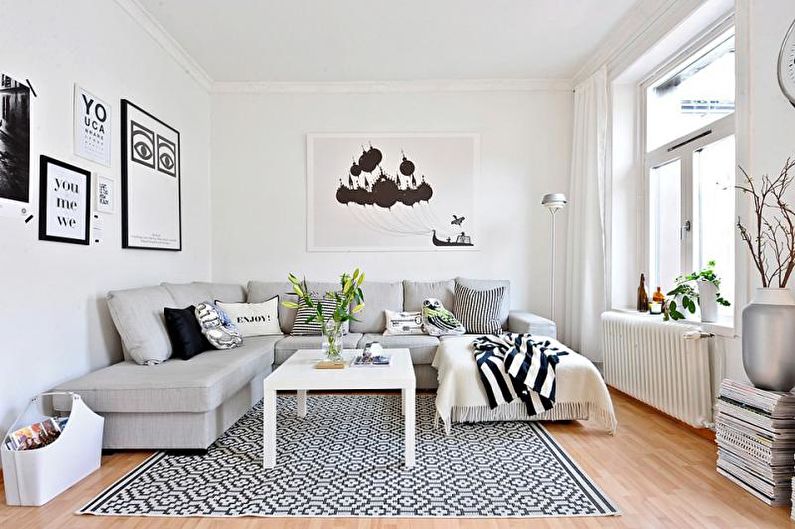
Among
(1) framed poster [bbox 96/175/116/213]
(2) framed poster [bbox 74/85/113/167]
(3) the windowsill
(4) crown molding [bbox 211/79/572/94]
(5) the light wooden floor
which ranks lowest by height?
(5) the light wooden floor

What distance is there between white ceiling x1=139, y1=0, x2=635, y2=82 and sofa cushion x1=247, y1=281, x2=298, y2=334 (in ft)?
6.56

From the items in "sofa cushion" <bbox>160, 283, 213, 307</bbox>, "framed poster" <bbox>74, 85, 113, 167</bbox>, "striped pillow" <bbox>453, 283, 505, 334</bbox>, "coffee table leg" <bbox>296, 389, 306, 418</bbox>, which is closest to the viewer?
"framed poster" <bbox>74, 85, 113, 167</bbox>

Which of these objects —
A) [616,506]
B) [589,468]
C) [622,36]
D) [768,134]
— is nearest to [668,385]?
[589,468]

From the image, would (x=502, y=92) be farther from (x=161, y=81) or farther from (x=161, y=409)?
(x=161, y=409)

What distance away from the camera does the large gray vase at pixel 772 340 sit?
217 cm

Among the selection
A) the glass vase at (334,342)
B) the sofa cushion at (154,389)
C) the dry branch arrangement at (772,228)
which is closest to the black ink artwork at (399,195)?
the glass vase at (334,342)

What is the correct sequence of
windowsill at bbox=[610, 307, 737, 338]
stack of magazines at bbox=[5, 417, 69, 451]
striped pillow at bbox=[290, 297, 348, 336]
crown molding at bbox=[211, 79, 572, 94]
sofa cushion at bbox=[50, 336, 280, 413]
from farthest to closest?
crown molding at bbox=[211, 79, 572, 94]
striped pillow at bbox=[290, 297, 348, 336]
windowsill at bbox=[610, 307, 737, 338]
sofa cushion at bbox=[50, 336, 280, 413]
stack of magazines at bbox=[5, 417, 69, 451]

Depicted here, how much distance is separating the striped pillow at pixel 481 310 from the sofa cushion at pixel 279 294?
4.85 feet

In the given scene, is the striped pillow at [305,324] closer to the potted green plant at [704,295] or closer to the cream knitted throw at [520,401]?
the cream knitted throw at [520,401]

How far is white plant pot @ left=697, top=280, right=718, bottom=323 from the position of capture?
9.93ft

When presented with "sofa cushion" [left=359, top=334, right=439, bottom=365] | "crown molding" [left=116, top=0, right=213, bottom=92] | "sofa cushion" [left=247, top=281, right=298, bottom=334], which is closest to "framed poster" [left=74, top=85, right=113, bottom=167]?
"crown molding" [left=116, top=0, right=213, bottom=92]

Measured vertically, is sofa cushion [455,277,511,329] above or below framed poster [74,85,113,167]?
below

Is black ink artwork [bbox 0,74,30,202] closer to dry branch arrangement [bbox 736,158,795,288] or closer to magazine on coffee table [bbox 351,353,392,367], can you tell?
magazine on coffee table [bbox 351,353,392,367]

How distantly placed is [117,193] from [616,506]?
350 cm
